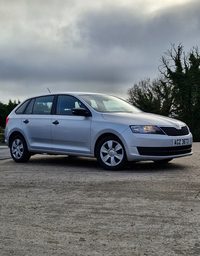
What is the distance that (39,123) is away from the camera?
8953mm

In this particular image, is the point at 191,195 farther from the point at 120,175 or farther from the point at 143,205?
the point at 120,175

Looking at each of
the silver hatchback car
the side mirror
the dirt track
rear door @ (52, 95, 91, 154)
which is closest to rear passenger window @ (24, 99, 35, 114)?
the silver hatchback car

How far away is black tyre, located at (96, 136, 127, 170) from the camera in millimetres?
7457

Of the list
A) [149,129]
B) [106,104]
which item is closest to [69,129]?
[106,104]

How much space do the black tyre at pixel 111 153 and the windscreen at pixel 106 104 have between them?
83 cm

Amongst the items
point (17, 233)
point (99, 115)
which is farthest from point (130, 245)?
point (99, 115)

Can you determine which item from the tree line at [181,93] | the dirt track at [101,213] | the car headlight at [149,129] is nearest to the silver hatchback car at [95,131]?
the car headlight at [149,129]

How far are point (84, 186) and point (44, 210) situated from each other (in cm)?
152

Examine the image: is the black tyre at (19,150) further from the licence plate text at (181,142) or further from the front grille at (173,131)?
the licence plate text at (181,142)

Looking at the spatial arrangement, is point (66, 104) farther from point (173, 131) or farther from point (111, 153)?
point (173, 131)

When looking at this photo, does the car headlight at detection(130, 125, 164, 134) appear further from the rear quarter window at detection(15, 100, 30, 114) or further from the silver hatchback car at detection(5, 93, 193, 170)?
the rear quarter window at detection(15, 100, 30, 114)

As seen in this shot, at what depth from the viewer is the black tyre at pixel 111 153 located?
7457 mm

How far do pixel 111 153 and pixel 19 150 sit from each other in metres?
2.99

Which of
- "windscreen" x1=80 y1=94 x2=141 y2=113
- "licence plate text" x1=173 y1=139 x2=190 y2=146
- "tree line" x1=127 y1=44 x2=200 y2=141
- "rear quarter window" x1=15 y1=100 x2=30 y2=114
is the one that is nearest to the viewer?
"licence plate text" x1=173 y1=139 x2=190 y2=146
